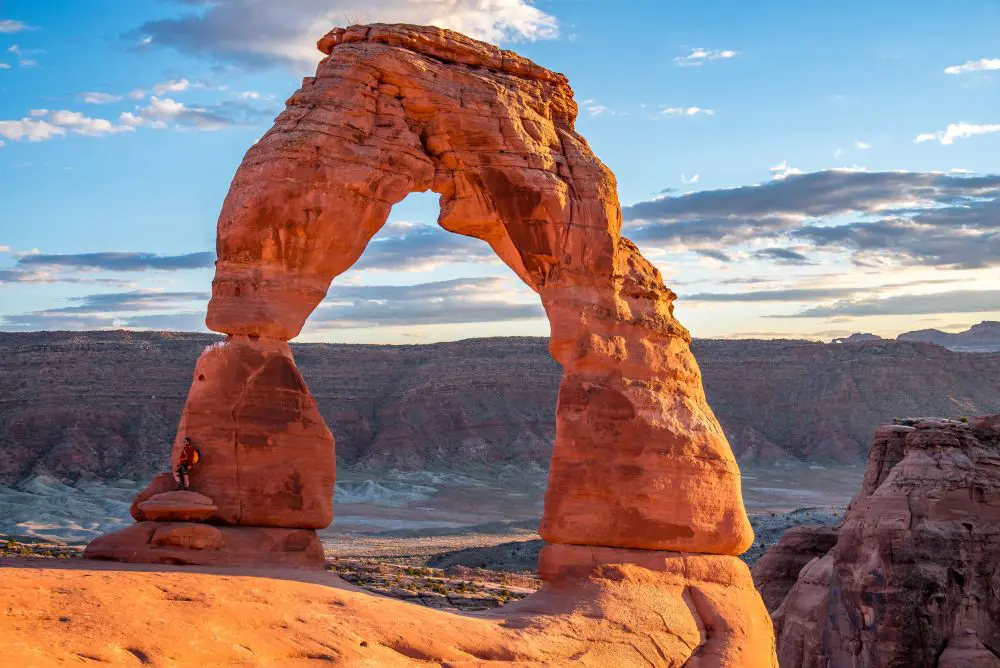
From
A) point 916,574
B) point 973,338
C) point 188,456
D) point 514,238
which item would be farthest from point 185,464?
point 973,338

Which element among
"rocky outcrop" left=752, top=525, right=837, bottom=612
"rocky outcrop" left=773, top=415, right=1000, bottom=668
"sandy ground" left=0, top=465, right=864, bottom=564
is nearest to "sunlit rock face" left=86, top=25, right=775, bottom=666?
"rocky outcrop" left=773, top=415, right=1000, bottom=668

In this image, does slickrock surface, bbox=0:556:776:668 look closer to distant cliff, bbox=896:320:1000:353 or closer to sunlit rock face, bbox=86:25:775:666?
sunlit rock face, bbox=86:25:775:666

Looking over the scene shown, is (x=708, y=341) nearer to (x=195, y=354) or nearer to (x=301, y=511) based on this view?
(x=195, y=354)

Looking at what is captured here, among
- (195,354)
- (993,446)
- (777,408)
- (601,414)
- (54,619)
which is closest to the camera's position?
(54,619)

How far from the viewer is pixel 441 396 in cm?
7656

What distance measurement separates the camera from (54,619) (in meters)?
9.16

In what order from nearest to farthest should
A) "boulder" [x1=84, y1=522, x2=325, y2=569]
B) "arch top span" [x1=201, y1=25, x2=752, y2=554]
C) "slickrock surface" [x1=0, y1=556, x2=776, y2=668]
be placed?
"slickrock surface" [x1=0, y1=556, x2=776, y2=668] < "boulder" [x1=84, y1=522, x2=325, y2=569] < "arch top span" [x1=201, y1=25, x2=752, y2=554]

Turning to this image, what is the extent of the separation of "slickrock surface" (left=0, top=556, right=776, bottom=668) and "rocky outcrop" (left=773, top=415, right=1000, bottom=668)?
6104mm

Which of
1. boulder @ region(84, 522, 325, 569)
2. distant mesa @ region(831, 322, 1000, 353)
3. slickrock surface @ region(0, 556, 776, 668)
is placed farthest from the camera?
distant mesa @ region(831, 322, 1000, 353)

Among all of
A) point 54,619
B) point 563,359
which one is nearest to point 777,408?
point 563,359

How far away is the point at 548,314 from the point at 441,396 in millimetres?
61993

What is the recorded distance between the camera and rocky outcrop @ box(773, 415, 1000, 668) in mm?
19703

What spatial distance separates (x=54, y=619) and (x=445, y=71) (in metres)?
8.40

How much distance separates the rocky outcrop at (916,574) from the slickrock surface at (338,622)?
6.10 metres
